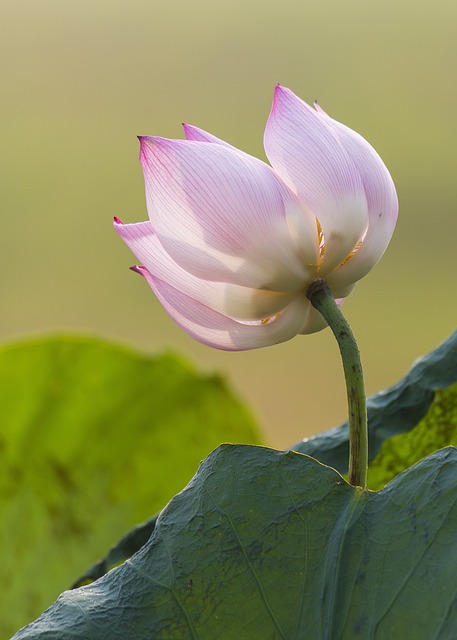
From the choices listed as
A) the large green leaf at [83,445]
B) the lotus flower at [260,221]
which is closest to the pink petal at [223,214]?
the lotus flower at [260,221]

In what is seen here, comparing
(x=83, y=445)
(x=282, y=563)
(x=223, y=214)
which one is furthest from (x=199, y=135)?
(x=83, y=445)

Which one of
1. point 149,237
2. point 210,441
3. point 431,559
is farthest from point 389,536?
point 210,441

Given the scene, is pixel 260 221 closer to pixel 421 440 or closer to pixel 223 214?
pixel 223 214

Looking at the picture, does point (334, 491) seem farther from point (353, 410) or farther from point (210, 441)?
point (210, 441)

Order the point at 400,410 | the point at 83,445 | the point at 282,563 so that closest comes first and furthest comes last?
the point at 282,563 → the point at 400,410 → the point at 83,445

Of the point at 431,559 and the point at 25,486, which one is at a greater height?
the point at 25,486

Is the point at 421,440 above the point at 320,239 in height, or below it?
below

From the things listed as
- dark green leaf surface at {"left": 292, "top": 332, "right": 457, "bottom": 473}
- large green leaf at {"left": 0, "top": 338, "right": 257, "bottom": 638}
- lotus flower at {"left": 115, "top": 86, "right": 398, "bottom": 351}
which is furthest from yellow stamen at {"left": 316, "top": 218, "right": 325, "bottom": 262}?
large green leaf at {"left": 0, "top": 338, "right": 257, "bottom": 638}
